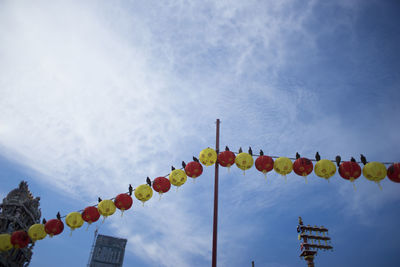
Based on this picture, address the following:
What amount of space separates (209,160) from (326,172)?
13.9 feet

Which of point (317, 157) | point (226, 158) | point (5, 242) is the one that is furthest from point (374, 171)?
point (5, 242)

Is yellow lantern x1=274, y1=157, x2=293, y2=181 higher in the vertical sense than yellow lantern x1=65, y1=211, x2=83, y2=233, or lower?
higher

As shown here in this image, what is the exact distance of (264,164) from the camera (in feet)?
30.6

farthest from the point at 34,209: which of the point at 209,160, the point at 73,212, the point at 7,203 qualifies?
the point at 209,160

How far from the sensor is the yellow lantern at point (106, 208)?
10.0m

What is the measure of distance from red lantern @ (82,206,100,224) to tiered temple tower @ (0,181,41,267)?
19799 mm

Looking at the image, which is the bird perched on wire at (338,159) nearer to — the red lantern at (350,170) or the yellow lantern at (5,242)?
the red lantern at (350,170)

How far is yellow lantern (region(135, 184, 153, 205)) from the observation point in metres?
9.92

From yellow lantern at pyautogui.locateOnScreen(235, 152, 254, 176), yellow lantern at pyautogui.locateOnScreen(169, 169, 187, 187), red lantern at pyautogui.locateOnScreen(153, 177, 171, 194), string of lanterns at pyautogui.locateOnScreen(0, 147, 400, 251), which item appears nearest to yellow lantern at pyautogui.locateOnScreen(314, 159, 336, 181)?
string of lanterns at pyautogui.locateOnScreen(0, 147, 400, 251)

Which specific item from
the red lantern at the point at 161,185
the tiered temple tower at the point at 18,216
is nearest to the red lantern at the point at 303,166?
the red lantern at the point at 161,185

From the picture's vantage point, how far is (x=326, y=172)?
8656mm

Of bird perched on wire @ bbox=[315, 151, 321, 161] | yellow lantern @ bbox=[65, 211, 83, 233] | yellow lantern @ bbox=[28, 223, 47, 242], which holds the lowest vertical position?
yellow lantern @ bbox=[28, 223, 47, 242]

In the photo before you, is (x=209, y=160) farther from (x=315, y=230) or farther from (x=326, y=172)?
(x=315, y=230)

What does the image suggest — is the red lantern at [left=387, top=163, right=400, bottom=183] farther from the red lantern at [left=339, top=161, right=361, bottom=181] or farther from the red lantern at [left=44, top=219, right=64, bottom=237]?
the red lantern at [left=44, top=219, right=64, bottom=237]
